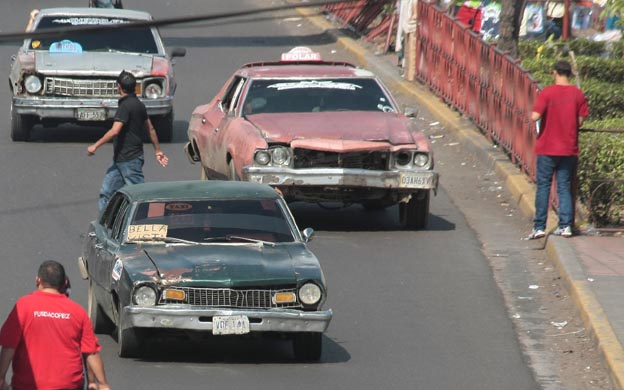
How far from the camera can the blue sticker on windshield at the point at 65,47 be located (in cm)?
2030

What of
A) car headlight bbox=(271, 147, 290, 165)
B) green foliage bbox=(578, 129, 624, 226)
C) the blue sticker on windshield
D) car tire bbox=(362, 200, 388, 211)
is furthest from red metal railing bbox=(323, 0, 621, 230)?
the blue sticker on windshield

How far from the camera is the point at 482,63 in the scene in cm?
2119

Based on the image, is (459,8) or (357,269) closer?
(357,269)

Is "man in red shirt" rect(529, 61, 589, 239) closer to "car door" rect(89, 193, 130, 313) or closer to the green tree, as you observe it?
the green tree

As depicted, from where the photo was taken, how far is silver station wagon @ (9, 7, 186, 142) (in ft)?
64.6

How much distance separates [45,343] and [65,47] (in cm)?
1366

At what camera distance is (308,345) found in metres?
10.1

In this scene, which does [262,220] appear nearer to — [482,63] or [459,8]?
[482,63]

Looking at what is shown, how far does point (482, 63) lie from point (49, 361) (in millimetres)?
14797

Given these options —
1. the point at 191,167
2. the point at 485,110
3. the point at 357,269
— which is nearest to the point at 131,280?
the point at 357,269

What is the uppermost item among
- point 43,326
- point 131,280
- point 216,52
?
point 43,326

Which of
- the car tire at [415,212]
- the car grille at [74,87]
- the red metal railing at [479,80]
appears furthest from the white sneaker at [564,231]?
the car grille at [74,87]

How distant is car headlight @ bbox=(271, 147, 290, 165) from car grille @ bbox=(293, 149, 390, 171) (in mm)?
83

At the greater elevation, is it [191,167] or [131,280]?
[131,280]
